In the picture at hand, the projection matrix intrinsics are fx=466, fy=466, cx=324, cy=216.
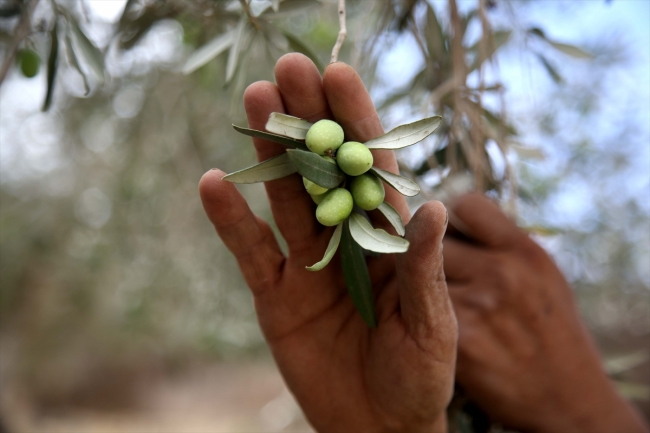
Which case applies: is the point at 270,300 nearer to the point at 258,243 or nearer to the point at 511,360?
the point at 258,243

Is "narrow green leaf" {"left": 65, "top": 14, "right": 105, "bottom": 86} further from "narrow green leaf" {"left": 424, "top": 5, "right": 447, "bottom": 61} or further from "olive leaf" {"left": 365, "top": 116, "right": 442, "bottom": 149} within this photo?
"narrow green leaf" {"left": 424, "top": 5, "right": 447, "bottom": 61}

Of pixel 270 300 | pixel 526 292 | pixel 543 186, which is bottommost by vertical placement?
pixel 543 186

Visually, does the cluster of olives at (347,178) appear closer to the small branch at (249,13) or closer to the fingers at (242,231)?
the fingers at (242,231)

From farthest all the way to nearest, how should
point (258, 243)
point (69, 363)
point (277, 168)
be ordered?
point (69, 363)
point (258, 243)
point (277, 168)

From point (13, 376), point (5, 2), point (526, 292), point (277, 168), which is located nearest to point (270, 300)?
point (277, 168)

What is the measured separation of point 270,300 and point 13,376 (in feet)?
18.5

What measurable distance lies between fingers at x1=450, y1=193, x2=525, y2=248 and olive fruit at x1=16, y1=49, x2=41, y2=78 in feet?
3.29

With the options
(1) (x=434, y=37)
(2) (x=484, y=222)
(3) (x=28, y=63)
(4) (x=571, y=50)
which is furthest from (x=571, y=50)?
(3) (x=28, y=63)

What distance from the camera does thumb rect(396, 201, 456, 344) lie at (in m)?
0.59

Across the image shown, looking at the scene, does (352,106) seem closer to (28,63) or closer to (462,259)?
(462,259)

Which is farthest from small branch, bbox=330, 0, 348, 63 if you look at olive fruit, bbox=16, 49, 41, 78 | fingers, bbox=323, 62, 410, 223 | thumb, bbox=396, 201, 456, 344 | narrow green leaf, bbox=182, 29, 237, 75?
olive fruit, bbox=16, 49, 41, 78

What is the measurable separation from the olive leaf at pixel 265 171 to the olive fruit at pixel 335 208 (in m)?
0.08

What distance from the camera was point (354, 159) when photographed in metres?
0.57

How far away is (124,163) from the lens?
9.90 feet
